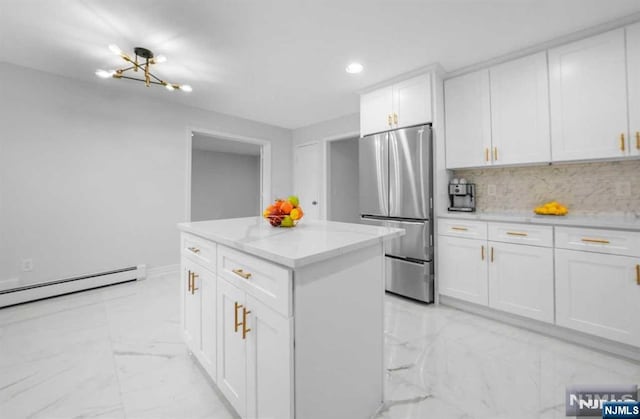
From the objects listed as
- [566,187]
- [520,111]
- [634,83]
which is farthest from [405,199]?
[634,83]

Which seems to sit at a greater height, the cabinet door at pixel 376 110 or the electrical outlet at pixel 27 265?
the cabinet door at pixel 376 110

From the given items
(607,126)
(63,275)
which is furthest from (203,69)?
(607,126)

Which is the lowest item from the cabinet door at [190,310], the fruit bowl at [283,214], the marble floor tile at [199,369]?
the marble floor tile at [199,369]

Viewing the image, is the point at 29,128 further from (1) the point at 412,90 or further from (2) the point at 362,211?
(1) the point at 412,90

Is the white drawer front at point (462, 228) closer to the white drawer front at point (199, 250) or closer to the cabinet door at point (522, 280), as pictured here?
the cabinet door at point (522, 280)

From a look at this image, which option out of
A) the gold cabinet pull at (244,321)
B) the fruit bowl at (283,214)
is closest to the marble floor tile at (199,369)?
the gold cabinet pull at (244,321)

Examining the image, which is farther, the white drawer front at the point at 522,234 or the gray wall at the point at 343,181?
the gray wall at the point at 343,181

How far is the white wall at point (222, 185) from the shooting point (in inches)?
277

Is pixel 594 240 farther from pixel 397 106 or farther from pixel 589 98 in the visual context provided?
pixel 397 106

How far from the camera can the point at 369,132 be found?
3.18 metres

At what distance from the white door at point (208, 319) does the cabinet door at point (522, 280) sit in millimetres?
2303

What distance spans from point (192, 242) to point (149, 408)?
0.87 metres

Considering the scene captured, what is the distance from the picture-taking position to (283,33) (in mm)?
2174

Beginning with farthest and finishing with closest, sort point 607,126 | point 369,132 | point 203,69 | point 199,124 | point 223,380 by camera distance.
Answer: point 199,124 < point 369,132 < point 203,69 < point 607,126 < point 223,380
